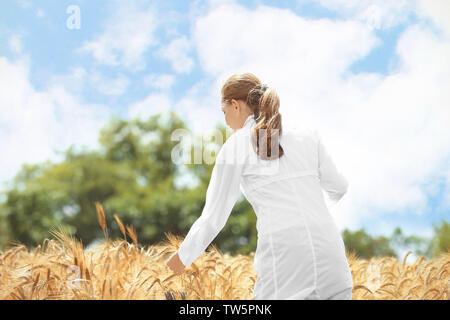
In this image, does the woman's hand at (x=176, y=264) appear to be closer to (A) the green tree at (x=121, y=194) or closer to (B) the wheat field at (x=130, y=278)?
→ (B) the wheat field at (x=130, y=278)

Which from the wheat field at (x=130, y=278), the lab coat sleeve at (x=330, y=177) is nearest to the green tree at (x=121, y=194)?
the wheat field at (x=130, y=278)

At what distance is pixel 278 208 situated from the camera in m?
1.78

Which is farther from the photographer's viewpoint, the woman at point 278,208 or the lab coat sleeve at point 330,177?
the lab coat sleeve at point 330,177

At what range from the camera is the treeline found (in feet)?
44.8

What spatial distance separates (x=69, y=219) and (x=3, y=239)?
2.00 metres

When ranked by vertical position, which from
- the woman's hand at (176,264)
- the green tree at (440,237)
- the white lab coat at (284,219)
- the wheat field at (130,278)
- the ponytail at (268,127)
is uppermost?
the ponytail at (268,127)

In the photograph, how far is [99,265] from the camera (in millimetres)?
2816

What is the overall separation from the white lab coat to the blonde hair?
4 centimetres

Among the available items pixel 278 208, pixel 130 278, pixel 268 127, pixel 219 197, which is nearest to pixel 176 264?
pixel 219 197

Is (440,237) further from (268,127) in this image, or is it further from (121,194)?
(268,127)

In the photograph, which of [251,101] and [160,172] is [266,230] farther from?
[160,172]

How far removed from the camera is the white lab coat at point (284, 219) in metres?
1.74

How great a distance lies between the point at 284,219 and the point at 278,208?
0.16 ft
